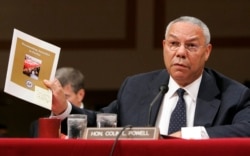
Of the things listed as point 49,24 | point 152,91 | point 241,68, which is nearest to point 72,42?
point 49,24

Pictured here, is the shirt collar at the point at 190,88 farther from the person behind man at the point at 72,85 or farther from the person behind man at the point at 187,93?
the person behind man at the point at 72,85

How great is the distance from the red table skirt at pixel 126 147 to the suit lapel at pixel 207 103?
2.59ft

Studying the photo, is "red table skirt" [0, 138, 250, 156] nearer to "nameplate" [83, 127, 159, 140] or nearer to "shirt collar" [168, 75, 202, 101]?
"nameplate" [83, 127, 159, 140]

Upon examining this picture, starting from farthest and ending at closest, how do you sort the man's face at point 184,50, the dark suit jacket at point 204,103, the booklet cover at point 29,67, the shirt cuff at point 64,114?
the man's face at point 184,50, the dark suit jacket at point 204,103, the shirt cuff at point 64,114, the booklet cover at point 29,67

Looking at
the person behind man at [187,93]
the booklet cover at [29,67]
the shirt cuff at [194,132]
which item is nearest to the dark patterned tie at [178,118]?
the person behind man at [187,93]

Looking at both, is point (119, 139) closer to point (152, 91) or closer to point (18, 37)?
point (18, 37)

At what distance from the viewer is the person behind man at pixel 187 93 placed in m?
3.39

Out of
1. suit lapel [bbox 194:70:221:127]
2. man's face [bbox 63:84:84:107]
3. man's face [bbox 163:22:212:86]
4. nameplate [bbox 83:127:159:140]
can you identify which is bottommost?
man's face [bbox 63:84:84:107]

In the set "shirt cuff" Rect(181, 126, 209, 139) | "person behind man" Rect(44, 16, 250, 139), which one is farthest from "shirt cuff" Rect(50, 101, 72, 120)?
"shirt cuff" Rect(181, 126, 209, 139)

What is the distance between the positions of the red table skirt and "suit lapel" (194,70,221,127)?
31.1 inches

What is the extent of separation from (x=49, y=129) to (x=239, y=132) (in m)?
0.87

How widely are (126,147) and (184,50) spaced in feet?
3.25

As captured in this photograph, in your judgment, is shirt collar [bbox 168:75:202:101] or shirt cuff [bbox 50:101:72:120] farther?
shirt collar [bbox 168:75:202:101]

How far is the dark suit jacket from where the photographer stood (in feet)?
11.0
